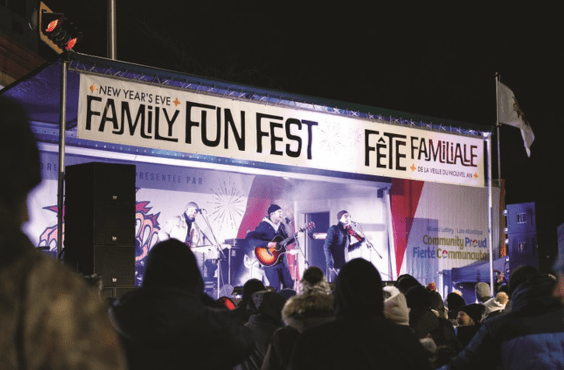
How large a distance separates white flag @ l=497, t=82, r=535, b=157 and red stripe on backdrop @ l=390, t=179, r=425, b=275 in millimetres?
3250

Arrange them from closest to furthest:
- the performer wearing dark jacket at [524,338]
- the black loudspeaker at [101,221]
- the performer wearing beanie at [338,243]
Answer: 1. the performer wearing dark jacket at [524,338]
2. the black loudspeaker at [101,221]
3. the performer wearing beanie at [338,243]

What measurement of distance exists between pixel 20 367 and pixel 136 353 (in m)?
2.00

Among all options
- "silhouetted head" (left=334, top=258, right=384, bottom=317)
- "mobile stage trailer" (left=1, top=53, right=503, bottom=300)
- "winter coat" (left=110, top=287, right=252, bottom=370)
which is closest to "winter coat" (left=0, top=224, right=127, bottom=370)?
"winter coat" (left=110, top=287, right=252, bottom=370)

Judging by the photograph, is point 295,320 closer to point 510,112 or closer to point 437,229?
point 510,112

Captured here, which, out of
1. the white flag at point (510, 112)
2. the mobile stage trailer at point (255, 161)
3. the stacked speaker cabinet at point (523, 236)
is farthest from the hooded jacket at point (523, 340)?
the white flag at point (510, 112)

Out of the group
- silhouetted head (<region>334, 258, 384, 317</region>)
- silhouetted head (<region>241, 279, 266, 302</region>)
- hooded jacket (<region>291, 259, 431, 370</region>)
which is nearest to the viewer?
hooded jacket (<region>291, 259, 431, 370</region>)

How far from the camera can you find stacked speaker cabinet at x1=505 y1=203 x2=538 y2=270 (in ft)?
44.3

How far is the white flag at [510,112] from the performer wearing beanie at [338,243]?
13.8ft

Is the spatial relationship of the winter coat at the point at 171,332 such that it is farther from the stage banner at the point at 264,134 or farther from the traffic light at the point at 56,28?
the traffic light at the point at 56,28

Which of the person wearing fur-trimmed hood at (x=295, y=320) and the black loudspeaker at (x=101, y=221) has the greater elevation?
the black loudspeaker at (x=101, y=221)

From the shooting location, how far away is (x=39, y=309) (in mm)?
1029

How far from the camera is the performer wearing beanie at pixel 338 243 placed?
16469 millimetres

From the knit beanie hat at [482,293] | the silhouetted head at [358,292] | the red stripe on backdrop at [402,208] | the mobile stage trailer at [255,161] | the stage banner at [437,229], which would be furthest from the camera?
the stage banner at [437,229]

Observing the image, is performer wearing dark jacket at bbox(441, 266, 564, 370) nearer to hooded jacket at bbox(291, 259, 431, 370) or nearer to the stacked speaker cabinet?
hooded jacket at bbox(291, 259, 431, 370)
